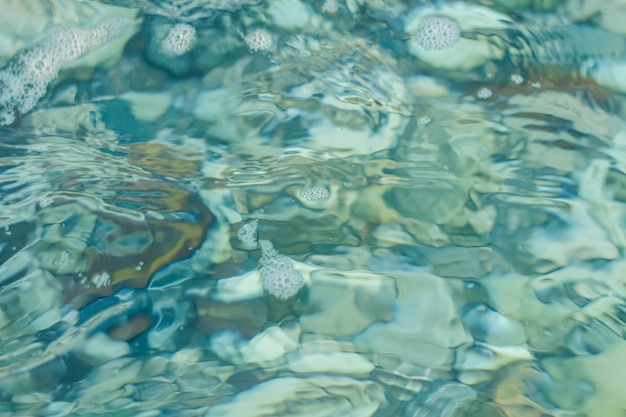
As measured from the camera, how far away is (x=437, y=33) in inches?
91.0

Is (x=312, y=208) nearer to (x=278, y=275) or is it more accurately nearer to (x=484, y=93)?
(x=278, y=275)

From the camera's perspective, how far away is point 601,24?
2.22 metres

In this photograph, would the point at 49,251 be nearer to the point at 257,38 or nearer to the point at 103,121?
the point at 103,121

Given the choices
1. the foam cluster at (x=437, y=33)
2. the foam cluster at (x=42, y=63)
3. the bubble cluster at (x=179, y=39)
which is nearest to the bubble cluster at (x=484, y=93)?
the foam cluster at (x=437, y=33)

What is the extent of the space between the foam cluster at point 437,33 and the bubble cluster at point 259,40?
55 centimetres

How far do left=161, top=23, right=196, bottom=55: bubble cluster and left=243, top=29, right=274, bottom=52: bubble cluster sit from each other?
0.68 feet

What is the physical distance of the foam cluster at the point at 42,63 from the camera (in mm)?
2262

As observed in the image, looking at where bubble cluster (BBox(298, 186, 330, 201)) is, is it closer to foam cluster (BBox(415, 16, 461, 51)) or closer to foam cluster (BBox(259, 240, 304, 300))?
foam cluster (BBox(259, 240, 304, 300))

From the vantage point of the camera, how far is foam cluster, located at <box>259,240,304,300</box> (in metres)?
1.82

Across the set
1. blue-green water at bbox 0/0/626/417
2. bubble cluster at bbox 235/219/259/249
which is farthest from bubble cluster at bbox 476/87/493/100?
bubble cluster at bbox 235/219/259/249

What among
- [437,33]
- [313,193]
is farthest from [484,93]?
[313,193]

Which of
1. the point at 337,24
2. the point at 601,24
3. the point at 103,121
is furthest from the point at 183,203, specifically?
the point at 601,24

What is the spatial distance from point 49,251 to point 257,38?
3.55ft

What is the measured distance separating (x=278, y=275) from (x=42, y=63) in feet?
4.12
